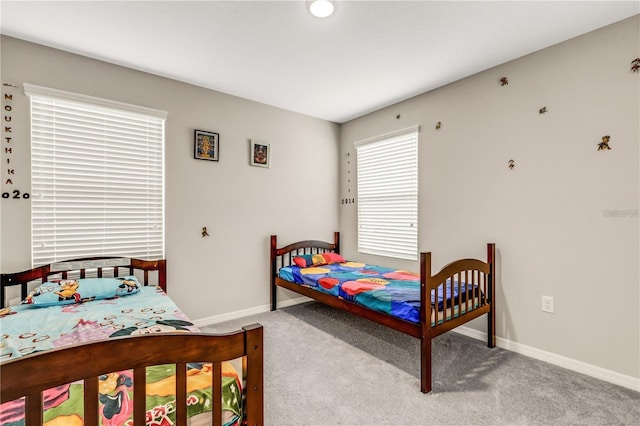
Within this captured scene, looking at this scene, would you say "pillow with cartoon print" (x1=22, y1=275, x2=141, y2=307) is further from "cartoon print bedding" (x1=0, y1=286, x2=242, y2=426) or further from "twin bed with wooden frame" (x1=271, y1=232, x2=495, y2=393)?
"twin bed with wooden frame" (x1=271, y1=232, x2=495, y2=393)

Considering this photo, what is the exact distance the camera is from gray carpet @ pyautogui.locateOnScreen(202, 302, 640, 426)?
5.74 feet

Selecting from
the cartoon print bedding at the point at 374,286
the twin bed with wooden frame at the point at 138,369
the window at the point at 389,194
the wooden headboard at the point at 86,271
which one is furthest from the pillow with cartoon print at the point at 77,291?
the window at the point at 389,194

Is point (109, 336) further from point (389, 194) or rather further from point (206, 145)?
point (389, 194)

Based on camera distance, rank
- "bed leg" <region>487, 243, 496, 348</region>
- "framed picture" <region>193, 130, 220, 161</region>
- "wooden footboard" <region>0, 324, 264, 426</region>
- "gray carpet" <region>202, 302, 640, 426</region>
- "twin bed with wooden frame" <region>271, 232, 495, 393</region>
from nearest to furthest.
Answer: "wooden footboard" <region>0, 324, 264, 426</region>, "gray carpet" <region>202, 302, 640, 426</region>, "twin bed with wooden frame" <region>271, 232, 495, 393</region>, "bed leg" <region>487, 243, 496, 348</region>, "framed picture" <region>193, 130, 220, 161</region>

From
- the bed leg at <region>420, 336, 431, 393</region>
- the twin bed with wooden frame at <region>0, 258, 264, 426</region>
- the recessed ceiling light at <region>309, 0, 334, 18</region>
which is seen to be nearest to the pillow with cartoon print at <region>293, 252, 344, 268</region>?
the bed leg at <region>420, 336, 431, 393</region>

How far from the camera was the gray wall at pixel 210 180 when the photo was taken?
2.35 m

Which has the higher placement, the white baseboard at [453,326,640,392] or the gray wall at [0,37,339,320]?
the gray wall at [0,37,339,320]

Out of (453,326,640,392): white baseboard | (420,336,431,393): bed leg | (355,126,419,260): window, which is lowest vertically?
(453,326,640,392): white baseboard

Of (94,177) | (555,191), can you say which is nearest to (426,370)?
(555,191)

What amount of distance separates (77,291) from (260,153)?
2.11m

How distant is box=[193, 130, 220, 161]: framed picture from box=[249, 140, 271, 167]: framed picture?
1.30ft

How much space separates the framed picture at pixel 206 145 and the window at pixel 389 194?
5.73ft

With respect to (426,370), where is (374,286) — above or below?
above

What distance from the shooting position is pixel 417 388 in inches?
79.7
